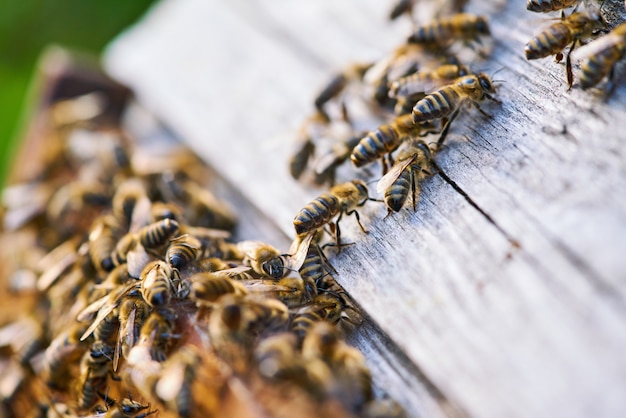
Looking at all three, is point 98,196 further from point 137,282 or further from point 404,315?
point 404,315

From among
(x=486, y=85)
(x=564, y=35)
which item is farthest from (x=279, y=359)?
(x=564, y=35)

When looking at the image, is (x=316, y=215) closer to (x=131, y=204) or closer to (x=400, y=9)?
(x=131, y=204)

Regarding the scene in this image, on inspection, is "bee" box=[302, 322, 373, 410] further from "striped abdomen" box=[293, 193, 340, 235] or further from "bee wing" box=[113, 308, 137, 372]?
"bee wing" box=[113, 308, 137, 372]

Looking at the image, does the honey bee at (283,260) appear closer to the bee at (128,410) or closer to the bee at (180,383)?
the bee at (180,383)

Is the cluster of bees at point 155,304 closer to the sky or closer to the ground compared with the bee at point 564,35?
closer to the sky

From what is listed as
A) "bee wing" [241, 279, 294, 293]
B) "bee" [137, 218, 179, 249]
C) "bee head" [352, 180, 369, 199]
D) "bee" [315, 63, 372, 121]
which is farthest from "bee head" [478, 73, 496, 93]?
"bee" [137, 218, 179, 249]

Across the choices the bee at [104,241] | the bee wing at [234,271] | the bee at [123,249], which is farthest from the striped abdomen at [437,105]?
the bee at [104,241]
